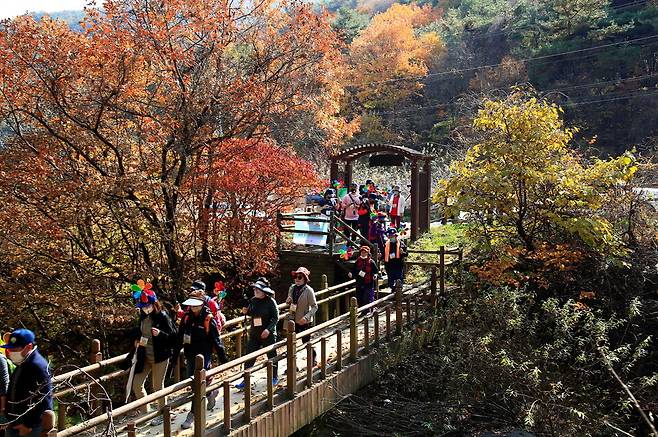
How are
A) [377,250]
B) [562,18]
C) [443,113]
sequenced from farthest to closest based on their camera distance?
[443,113] → [562,18] → [377,250]

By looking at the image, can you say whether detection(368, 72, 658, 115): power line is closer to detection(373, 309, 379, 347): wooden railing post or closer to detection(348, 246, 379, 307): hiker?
detection(348, 246, 379, 307): hiker

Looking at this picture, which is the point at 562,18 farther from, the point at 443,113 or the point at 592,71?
the point at 443,113

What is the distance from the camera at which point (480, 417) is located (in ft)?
28.9

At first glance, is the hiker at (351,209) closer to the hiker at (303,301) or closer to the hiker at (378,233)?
the hiker at (378,233)

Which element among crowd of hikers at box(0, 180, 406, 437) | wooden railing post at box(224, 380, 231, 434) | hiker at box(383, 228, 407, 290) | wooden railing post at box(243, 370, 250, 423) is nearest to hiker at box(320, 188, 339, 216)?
hiker at box(383, 228, 407, 290)

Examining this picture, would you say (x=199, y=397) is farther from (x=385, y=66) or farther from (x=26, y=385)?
(x=385, y=66)

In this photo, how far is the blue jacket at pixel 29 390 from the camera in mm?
5676

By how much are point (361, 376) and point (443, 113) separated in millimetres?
36493

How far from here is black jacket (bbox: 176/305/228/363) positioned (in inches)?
281

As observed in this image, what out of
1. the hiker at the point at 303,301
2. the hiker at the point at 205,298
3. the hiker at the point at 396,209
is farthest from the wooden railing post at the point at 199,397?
the hiker at the point at 396,209

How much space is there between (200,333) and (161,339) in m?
0.48

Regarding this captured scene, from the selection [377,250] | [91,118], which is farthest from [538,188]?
[91,118]

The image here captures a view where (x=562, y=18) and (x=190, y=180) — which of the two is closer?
(x=190, y=180)

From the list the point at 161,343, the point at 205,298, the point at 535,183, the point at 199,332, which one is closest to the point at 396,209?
the point at 535,183
